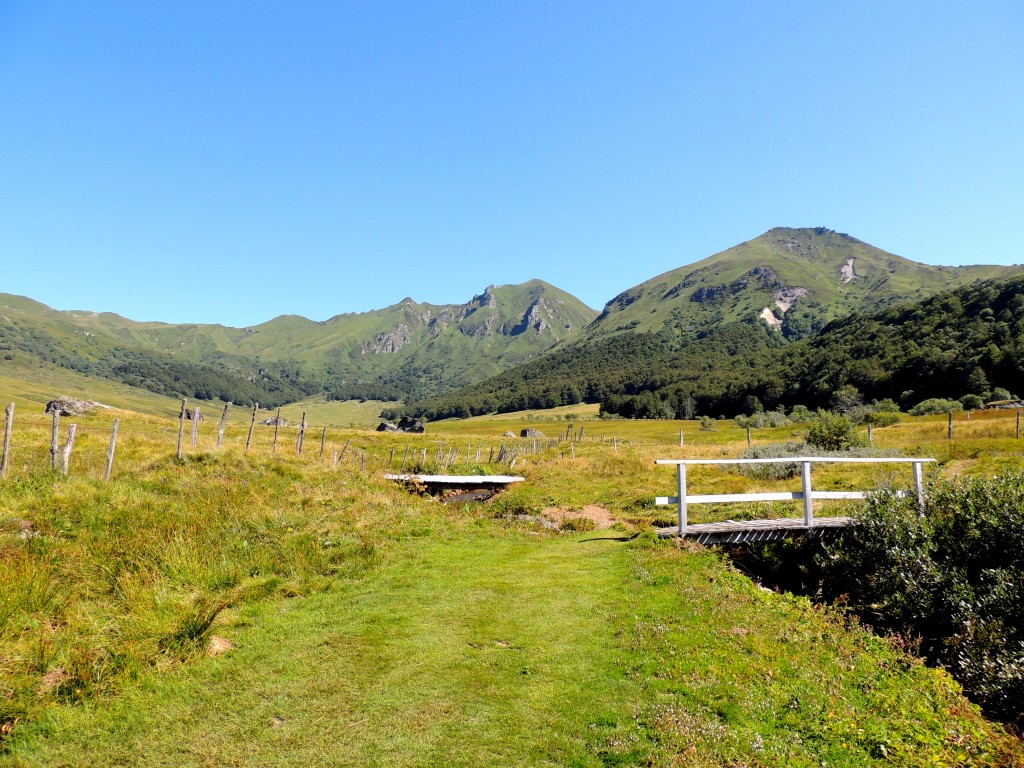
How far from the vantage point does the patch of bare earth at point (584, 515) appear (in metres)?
18.3

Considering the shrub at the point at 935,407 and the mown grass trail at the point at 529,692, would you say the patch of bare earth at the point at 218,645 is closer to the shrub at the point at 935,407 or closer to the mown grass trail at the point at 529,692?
the mown grass trail at the point at 529,692

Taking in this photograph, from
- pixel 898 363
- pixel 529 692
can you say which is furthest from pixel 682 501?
pixel 898 363

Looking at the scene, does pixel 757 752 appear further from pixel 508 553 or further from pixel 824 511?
pixel 824 511

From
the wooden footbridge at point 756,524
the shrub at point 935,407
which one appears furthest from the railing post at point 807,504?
the shrub at point 935,407

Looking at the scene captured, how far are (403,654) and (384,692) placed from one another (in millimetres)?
1017

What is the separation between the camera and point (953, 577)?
36.8 feet

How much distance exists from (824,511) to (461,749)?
1568 cm

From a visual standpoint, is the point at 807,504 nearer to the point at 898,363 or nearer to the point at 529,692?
the point at 529,692

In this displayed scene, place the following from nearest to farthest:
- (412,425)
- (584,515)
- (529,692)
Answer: (529,692)
(584,515)
(412,425)

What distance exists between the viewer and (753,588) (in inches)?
471

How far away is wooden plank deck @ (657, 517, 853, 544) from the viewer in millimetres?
14377

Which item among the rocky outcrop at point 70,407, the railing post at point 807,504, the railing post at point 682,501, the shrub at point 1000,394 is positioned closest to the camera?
the railing post at point 682,501

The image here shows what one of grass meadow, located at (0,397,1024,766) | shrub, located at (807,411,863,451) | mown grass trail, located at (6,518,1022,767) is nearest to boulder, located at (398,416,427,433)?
shrub, located at (807,411,863,451)

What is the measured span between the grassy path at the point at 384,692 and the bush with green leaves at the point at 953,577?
5.95 meters
